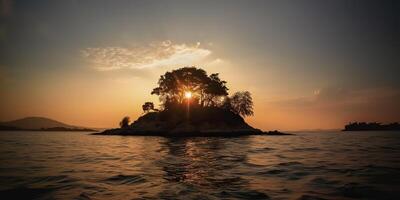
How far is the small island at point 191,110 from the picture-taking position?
87438mm

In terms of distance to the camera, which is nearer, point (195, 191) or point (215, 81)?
point (195, 191)

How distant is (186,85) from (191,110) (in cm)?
1054

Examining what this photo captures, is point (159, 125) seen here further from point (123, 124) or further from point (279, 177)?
point (279, 177)

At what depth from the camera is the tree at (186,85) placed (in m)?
97.6

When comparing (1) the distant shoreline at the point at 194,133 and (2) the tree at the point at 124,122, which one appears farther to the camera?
(2) the tree at the point at 124,122

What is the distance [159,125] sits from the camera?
9144cm

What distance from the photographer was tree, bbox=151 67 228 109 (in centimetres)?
9761

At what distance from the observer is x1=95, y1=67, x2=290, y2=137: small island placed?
87438mm

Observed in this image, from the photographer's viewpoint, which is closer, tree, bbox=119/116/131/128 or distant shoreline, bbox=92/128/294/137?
distant shoreline, bbox=92/128/294/137

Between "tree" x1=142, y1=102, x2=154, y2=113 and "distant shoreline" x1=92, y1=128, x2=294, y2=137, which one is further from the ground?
"tree" x1=142, y1=102, x2=154, y2=113

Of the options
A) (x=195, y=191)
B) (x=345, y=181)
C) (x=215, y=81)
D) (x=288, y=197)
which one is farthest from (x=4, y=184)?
(x=215, y=81)

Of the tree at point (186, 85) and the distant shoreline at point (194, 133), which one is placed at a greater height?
the tree at point (186, 85)

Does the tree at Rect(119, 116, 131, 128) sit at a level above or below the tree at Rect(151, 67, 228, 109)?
below

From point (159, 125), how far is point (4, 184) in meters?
81.3
